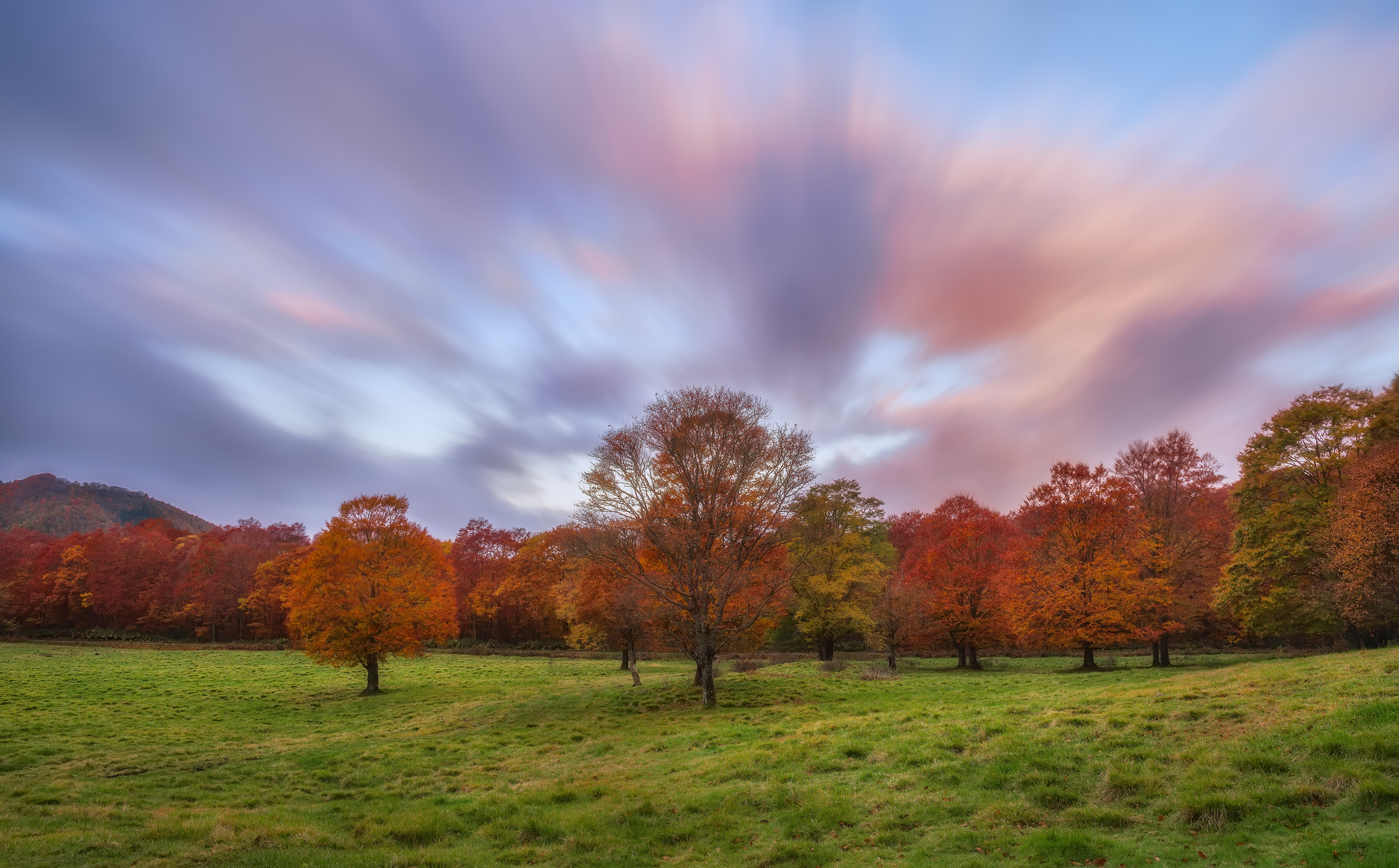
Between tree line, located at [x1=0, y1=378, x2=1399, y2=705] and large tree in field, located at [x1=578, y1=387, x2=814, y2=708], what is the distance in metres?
0.09

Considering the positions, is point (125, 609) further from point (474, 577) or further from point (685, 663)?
point (685, 663)

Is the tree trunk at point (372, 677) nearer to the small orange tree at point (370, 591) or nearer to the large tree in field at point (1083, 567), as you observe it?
the small orange tree at point (370, 591)

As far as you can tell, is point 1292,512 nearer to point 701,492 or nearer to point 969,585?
point 969,585

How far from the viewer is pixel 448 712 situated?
2698cm

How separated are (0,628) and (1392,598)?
135108 mm

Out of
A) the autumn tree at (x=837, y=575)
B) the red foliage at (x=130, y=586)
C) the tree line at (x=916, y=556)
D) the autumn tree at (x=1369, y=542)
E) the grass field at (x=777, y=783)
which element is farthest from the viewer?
the red foliage at (x=130, y=586)

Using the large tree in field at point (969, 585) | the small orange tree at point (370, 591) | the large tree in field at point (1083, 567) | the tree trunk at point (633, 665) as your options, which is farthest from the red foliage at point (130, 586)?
the large tree in field at point (1083, 567)

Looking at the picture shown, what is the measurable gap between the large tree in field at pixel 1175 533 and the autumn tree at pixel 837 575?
54.6 ft

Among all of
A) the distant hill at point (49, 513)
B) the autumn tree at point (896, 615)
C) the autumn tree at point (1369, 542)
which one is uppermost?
the distant hill at point (49, 513)

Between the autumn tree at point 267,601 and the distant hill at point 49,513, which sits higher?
the distant hill at point 49,513

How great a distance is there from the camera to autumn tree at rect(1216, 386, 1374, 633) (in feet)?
90.6

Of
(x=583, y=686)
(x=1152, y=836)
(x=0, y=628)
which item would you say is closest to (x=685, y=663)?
(x=583, y=686)

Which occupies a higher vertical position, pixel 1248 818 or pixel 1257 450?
pixel 1257 450

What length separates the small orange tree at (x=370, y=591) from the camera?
113ft
